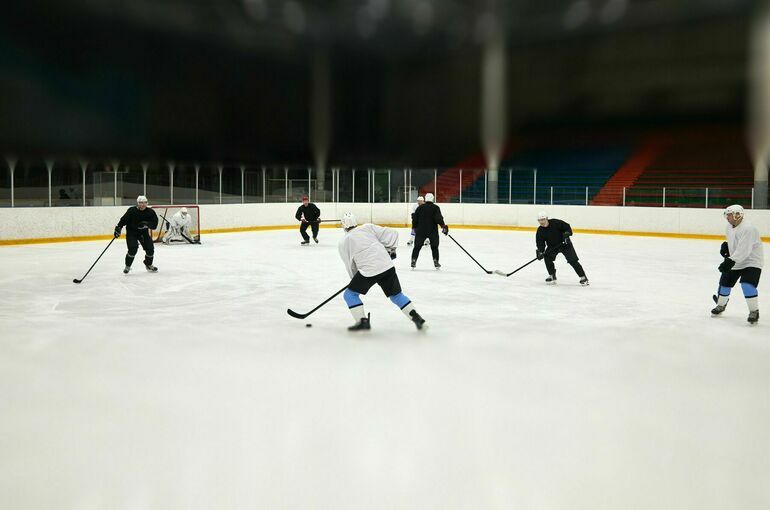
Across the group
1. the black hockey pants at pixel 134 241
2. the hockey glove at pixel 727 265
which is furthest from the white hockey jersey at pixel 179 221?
the hockey glove at pixel 727 265

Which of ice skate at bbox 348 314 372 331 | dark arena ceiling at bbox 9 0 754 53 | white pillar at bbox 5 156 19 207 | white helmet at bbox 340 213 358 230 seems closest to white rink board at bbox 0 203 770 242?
white pillar at bbox 5 156 19 207

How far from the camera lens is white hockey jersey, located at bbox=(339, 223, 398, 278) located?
5742 mm

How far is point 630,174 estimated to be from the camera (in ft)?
89.5

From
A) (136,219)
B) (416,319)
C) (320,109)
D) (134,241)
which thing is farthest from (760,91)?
(416,319)

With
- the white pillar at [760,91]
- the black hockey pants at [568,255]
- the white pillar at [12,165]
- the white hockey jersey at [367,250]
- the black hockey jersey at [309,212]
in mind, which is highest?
the white pillar at [760,91]

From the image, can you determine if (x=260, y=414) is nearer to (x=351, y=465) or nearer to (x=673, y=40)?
(x=351, y=465)

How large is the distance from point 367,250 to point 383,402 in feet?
6.74

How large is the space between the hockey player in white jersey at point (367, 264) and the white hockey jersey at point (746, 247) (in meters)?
2.90

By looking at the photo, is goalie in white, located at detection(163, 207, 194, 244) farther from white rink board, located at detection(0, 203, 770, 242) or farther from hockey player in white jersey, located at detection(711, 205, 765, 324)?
hockey player in white jersey, located at detection(711, 205, 765, 324)

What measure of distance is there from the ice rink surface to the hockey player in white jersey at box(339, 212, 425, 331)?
258 millimetres

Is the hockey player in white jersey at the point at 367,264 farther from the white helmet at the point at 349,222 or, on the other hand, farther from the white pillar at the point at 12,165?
the white pillar at the point at 12,165

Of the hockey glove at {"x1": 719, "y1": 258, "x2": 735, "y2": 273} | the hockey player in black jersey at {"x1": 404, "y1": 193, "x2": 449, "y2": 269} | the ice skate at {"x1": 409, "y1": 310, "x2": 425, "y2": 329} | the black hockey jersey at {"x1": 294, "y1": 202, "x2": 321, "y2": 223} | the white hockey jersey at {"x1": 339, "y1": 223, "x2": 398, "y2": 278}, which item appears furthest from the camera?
the black hockey jersey at {"x1": 294, "y1": 202, "x2": 321, "y2": 223}

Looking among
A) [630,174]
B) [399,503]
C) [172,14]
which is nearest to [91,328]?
[399,503]

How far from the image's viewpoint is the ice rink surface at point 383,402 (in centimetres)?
278
